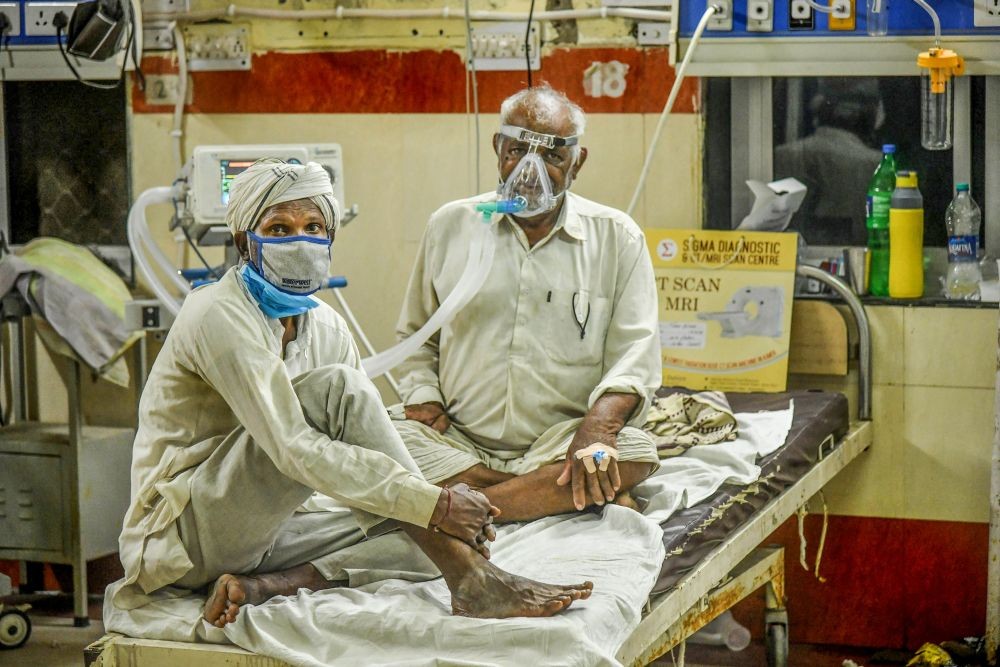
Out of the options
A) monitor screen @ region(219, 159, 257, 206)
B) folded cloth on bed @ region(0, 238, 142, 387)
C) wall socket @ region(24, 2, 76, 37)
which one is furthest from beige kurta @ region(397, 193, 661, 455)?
wall socket @ region(24, 2, 76, 37)

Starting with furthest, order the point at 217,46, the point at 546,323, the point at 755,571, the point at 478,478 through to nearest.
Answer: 1. the point at 217,46
2. the point at 755,571
3. the point at 546,323
4. the point at 478,478

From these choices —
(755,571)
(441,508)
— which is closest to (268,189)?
(441,508)

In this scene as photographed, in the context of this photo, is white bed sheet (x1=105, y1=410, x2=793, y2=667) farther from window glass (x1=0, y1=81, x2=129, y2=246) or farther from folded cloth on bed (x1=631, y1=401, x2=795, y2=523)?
window glass (x1=0, y1=81, x2=129, y2=246)

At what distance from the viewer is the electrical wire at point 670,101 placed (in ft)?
14.5

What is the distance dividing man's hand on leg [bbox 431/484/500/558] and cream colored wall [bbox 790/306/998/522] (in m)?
2.19

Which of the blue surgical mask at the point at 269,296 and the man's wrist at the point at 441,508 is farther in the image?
the blue surgical mask at the point at 269,296

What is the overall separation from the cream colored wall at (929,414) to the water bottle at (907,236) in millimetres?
Answer: 81

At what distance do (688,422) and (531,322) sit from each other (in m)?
0.59

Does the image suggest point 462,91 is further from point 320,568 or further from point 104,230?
point 320,568

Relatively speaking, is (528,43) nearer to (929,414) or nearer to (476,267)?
(476,267)

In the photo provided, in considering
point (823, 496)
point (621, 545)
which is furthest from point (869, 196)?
point (621, 545)

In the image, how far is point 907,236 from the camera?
4477 millimetres

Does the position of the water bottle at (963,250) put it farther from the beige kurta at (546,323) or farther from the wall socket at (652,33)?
the beige kurta at (546,323)

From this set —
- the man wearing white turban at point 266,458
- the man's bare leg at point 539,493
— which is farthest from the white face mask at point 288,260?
the man's bare leg at point 539,493
